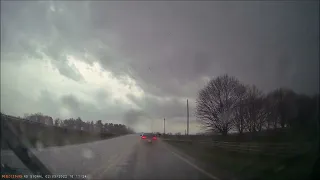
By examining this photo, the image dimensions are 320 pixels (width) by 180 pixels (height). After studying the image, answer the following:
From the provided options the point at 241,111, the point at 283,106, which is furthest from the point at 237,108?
the point at 283,106

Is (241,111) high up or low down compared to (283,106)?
up

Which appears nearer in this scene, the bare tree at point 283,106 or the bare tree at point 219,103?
the bare tree at point 283,106

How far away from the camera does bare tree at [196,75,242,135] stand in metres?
49.2

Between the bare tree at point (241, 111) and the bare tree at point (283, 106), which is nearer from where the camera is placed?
the bare tree at point (283, 106)

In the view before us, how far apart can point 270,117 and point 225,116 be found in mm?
8632

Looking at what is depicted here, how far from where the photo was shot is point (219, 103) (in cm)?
5222

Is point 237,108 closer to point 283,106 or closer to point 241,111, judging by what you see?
point 241,111

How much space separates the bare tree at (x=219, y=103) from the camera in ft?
162

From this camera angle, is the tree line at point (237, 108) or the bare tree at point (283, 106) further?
the tree line at point (237, 108)

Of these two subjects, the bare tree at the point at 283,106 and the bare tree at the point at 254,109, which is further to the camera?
the bare tree at the point at 254,109

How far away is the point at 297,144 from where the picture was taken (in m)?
19.5

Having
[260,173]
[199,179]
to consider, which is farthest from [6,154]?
[260,173]

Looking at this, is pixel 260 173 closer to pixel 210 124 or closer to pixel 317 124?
pixel 317 124

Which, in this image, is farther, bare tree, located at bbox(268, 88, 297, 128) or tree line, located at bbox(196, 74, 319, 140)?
tree line, located at bbox(196, 74, 319, 140)
